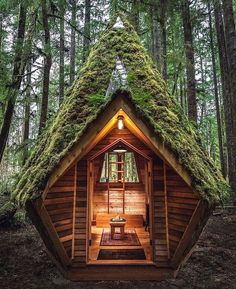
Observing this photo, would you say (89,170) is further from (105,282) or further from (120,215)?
(120,215)

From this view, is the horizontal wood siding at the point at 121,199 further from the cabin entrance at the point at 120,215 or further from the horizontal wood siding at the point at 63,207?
the horizontal wood siding at the point at 63,207

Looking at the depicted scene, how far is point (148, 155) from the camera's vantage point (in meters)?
5.64

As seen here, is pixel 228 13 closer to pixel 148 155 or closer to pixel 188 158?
pixel 148 155

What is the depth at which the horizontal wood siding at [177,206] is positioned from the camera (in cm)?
471

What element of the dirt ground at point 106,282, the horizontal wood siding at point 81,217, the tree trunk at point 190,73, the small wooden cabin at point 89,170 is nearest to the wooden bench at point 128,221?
the dirt ground at point 106,282

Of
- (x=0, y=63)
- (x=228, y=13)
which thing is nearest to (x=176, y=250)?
(x=0, y=63)

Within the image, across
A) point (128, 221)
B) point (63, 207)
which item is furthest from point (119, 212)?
point (63, 207)

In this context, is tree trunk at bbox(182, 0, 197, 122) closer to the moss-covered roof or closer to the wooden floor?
the moss-covered roof

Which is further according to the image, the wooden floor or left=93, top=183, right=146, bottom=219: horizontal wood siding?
left=93, top=183, right=146, bottom=219: horizontal wood siding

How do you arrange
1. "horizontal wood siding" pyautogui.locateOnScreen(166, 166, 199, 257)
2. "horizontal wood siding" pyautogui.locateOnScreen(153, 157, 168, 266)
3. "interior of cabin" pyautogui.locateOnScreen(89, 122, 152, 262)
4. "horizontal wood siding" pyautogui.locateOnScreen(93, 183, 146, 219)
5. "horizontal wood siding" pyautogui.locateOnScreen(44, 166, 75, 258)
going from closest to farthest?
"horizontal wood siding" pyautogui.locateOnScreen(166, 166, 199, 257), "horizontal wood siding" pyautogui.locateOnScreen(44, 166, 75, 258), "horizontal wood siding" pyautogui.locateOnScreen(153, 157, 168, 266), "interior of cabin" pyautogui.locateOnScreen(89, 122, 152, 262), "horizontal wood siding" pyautogui.locateOnScreen(93, 183, 146, 219)

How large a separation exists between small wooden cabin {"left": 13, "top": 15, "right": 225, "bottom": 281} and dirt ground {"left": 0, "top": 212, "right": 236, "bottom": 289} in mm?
251

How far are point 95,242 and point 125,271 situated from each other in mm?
1875

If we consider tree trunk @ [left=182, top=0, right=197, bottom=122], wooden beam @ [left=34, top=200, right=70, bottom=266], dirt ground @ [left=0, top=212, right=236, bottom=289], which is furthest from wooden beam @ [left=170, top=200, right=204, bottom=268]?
tree trunk @ [left=182, top=0, right=197, bottom=122]

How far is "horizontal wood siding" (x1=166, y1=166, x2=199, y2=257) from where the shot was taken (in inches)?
185
